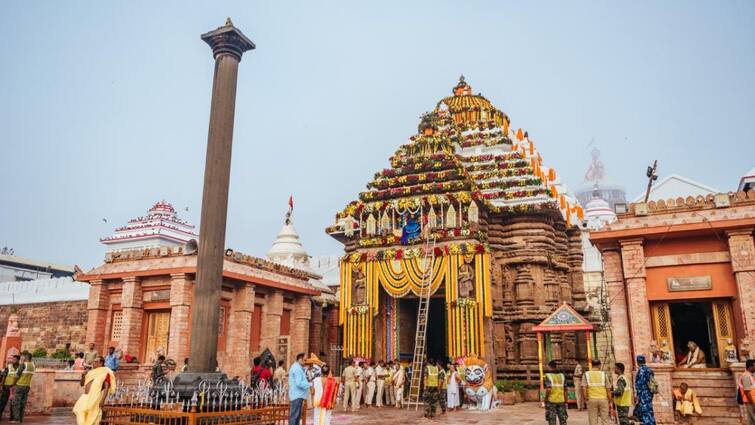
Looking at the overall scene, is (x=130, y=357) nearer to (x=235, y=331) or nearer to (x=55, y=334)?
(x=235, y=331)

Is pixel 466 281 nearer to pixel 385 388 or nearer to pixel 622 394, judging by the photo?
pixel 385 388

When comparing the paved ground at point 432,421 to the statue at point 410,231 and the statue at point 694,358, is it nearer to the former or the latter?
the statue at point 694,358

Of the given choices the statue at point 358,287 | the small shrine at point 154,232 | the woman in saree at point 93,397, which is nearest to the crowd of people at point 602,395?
the woman in saree at point 93,397

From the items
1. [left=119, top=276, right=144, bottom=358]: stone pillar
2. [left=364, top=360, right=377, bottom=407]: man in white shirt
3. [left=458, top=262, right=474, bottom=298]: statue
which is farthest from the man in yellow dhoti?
[left=119, top=276, right=144, bottom=358]: stone pillar

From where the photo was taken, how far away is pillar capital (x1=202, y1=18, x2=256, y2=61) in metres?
12.4

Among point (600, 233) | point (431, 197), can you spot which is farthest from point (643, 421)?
point (431, 197)

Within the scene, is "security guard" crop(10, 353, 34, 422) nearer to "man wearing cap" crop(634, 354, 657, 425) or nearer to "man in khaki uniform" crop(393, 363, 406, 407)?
"man in khaki uniform" crop(393, 363, 406, 407)

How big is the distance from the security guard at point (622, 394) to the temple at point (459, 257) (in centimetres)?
889

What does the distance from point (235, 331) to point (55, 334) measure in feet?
42.0

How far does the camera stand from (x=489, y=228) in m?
23.8

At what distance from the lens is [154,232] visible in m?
43.1

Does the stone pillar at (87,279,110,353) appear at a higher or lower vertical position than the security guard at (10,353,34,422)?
higher

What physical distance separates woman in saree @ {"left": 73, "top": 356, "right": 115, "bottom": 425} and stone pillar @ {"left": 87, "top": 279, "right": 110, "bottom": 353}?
11222 millimetres

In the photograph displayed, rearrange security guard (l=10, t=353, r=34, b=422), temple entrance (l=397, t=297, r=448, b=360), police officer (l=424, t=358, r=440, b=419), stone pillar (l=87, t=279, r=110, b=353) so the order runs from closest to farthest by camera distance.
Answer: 1. security guard (l=10, t=353, r=34, b=422)
2. police officer (l=424, t=358, r=440, b=419)
3. stone pillar (l=87, t=279, r=110, b=353)
4. temple entrance (l=397, t=297, r=448, b=360)
